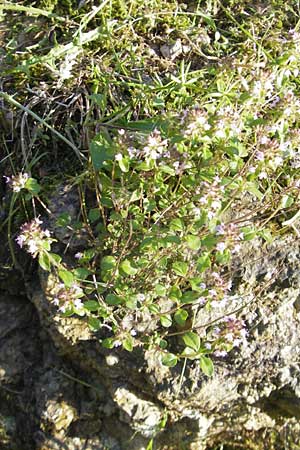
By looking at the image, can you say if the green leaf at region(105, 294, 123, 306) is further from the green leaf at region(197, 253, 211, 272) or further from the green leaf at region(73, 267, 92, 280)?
the green leaf at region(197, 253, 211, 272)

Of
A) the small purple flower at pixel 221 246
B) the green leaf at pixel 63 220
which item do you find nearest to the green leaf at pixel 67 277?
the green leaf at pixel 63 220

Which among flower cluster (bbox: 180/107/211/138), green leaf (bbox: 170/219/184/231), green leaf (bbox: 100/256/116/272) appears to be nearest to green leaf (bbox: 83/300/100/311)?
green leaf (bbox: 100/256/116/272)

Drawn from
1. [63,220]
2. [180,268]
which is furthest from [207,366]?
[63,220]

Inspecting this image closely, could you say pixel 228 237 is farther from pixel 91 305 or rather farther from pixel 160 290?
pixel 91 305

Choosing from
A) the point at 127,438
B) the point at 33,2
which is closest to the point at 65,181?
the point at 33,2

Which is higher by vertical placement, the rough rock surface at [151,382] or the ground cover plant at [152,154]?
the ground cover plant at [152,154]

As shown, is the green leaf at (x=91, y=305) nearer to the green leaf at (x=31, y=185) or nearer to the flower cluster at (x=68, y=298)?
the flower cluster at (x=68, y=298)
